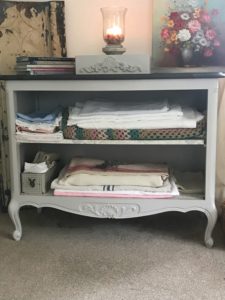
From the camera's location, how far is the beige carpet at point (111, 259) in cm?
154

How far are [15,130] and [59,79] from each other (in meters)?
0.31

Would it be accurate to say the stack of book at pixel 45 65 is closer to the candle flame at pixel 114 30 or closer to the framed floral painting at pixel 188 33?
the candle flame at pixel 114 30

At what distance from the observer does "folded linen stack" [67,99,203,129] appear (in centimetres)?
179

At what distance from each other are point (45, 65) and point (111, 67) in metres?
0.34

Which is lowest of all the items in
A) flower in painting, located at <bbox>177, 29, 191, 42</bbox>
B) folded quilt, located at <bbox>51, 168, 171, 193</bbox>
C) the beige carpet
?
the beige carpet

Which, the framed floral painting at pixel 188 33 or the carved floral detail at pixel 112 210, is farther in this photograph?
the framed floral painting at pixel 188 33

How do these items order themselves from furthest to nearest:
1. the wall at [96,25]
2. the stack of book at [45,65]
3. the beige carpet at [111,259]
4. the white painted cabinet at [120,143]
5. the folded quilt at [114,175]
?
the wall at [96,25], the stack of book at [45,65], the folded quilt at [114,175], the white painted cabinet at [120,143], the beige carpet at [111,259]

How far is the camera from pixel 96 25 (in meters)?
2.21

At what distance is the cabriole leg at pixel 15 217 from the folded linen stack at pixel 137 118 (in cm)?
45

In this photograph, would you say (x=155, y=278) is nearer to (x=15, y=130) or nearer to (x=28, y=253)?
(x=28, y=253)

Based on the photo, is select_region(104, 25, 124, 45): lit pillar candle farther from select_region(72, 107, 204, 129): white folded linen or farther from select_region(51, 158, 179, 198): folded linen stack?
select_region(51, 158, 179, 198): folded linen stack

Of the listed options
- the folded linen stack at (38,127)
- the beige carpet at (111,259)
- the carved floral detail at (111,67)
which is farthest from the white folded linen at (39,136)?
the beige carpet at (111,259)

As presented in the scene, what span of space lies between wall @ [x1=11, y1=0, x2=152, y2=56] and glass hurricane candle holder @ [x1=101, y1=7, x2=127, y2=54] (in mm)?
142

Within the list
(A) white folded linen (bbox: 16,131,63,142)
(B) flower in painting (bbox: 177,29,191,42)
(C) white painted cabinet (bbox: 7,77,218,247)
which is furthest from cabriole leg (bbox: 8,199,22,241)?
(B) flower in painting (bbox: 177,29,191,42)
